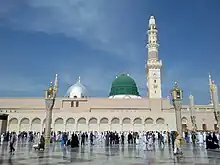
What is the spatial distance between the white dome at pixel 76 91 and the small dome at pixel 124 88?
21.6 feet

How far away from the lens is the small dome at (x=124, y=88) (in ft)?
179

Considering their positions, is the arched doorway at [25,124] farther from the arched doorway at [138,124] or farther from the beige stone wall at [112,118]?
the arched doorway at [138,124]

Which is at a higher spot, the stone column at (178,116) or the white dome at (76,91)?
the white dome at (76,91)

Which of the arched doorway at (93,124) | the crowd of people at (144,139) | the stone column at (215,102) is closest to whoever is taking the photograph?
the crowd of people at (144,139)

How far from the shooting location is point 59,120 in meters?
43.3

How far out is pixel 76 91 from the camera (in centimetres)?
5403

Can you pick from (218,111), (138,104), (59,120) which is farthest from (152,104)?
(218,111)

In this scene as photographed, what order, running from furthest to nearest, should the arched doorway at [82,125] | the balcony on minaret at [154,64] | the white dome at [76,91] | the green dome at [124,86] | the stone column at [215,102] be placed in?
the green dome at [124,86]
the white dome at [76,91]
the balcony on minaret at [154,64]
the arched doorway at [82,125]
the stone column at [215,102]

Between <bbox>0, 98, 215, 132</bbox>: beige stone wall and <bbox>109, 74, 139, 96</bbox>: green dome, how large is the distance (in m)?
9.54

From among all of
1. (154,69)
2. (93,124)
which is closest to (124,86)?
(154,69)

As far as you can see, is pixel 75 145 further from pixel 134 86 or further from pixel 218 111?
pixel 134 86

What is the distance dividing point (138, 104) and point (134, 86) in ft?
38.5

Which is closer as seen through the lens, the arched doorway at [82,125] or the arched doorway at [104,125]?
the arched doorway at [82,125]

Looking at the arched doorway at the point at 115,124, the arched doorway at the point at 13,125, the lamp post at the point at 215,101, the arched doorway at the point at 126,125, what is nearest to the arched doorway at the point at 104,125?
the arched doorway at the point at 115,124
